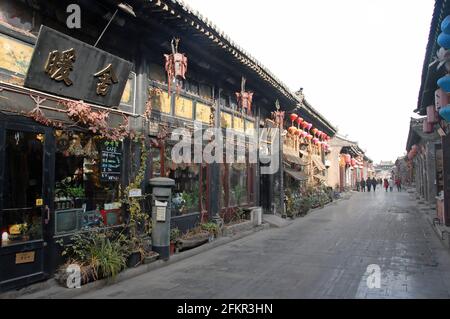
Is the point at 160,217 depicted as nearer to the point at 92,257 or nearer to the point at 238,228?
the point at 92,257

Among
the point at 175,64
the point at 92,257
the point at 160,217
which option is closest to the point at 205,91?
the point at 175,64

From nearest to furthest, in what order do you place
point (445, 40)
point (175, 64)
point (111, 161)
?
point (445, 40) → point (111, 161) → point (175, 64)

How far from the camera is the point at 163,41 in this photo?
8.00 m

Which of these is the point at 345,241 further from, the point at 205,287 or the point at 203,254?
the point at 205,287

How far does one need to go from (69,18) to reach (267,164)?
32.7ft

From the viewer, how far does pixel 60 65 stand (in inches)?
228

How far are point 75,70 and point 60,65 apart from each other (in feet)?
1.00

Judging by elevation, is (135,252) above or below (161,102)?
below

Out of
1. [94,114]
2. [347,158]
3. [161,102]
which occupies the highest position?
[347,158]

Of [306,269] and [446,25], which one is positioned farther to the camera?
[306,269]

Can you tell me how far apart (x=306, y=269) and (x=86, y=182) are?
14.1 feet

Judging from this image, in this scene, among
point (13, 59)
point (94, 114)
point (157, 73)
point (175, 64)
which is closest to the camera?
point (13, 59)
